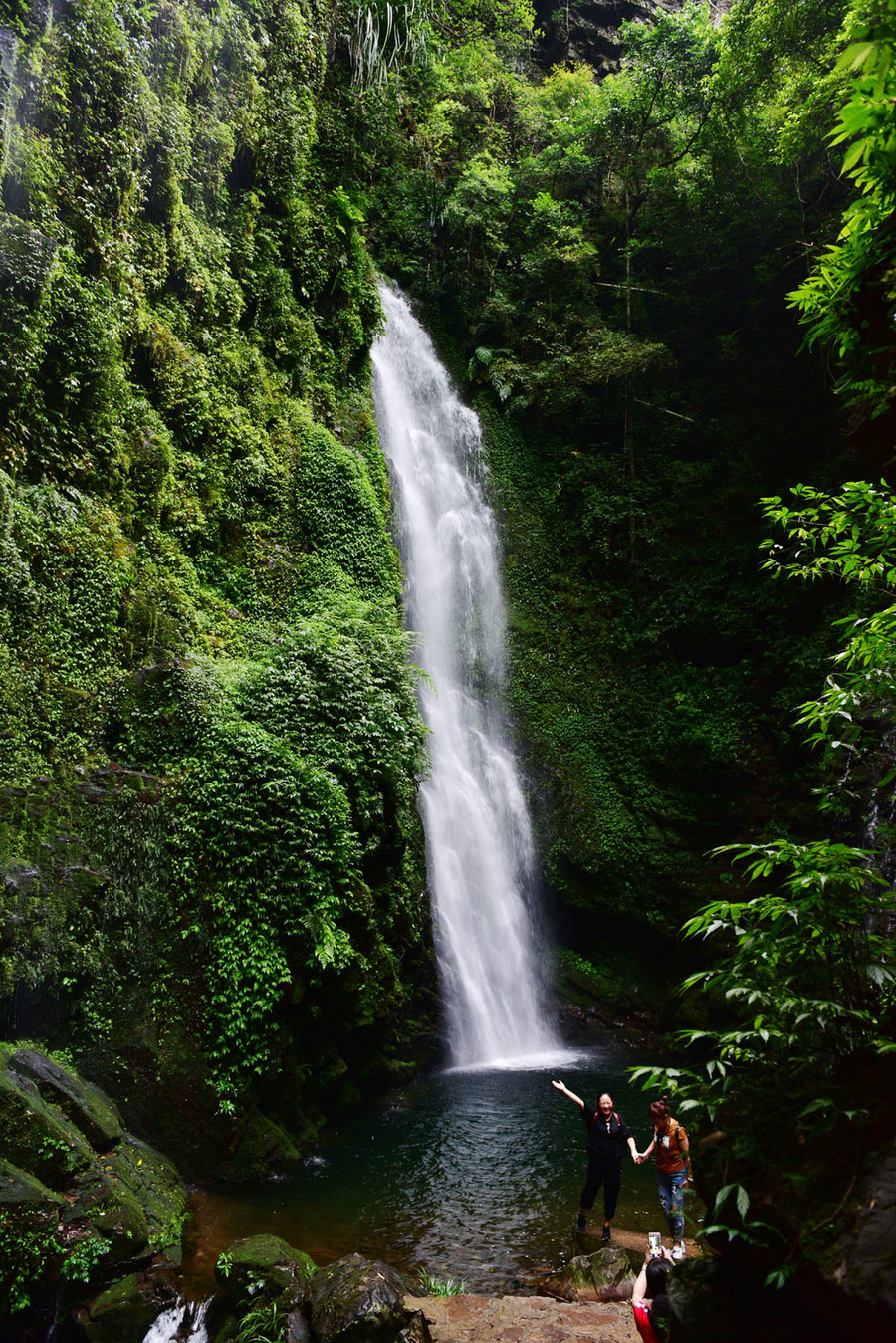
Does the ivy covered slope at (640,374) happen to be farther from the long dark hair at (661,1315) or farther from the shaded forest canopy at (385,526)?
the long dark hair at (661,1315)

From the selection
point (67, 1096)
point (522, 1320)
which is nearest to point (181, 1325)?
point (67, 1096)

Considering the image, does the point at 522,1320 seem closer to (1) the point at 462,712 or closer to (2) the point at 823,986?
(2) the point at 823,986

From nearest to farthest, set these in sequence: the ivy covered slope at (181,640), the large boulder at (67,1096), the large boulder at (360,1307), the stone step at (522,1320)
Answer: the large boulder at (360,1307) → the stone step at (522,1320) → the large boulder at (67,1096) → the ivy covered slope at (181,640)

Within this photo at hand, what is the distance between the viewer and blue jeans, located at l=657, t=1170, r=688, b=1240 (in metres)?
5.41

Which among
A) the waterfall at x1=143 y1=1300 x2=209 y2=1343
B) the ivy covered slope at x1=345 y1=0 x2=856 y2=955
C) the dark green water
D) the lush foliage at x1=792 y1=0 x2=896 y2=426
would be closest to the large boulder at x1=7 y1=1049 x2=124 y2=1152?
the dark green water

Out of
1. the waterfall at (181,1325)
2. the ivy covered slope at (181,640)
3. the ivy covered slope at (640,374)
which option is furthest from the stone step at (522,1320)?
the ivy covered slope at (640,374)

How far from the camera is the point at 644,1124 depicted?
29.9 ft

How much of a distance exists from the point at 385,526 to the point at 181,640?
5.07m

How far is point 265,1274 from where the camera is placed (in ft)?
15.9

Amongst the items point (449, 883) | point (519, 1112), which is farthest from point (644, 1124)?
point (449, 883)

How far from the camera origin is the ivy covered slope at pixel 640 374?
14594 millimetres

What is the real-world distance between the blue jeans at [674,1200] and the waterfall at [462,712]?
628cm

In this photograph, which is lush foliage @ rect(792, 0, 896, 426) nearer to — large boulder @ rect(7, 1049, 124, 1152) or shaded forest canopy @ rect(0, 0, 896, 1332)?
shaded forest canopy @ rect(0, 0, 896, 1332)

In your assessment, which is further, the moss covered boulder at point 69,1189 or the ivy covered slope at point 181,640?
the ivy covered slope at point 181,640
